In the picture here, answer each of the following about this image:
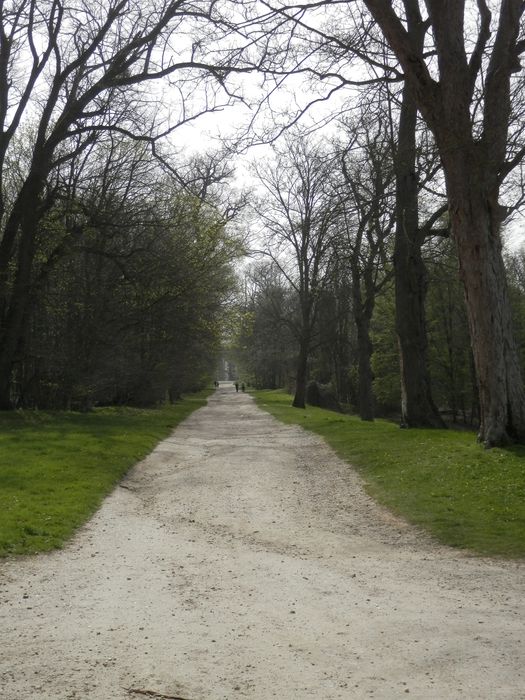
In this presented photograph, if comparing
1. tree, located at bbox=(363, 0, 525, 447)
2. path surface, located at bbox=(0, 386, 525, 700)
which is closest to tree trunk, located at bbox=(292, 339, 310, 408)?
tree, located at bbox=(363, 0, 525, 447)

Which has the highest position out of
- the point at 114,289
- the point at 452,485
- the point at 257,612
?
the point at 114,289

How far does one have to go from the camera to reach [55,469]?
38.1ft

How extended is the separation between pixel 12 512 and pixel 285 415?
20961mm

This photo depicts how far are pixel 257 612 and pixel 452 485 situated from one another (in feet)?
19.1

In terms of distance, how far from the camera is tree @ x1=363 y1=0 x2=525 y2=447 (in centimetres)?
1084

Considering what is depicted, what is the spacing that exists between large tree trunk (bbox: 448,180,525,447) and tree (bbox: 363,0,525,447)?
0.02 m

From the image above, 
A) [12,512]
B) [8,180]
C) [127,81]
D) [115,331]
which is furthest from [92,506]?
[8,180]

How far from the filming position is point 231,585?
582 centimetres

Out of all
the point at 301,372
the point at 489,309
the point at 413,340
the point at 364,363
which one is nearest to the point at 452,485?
the point at 489,309

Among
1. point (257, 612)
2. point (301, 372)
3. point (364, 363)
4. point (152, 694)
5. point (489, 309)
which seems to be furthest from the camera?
point (301, 372)

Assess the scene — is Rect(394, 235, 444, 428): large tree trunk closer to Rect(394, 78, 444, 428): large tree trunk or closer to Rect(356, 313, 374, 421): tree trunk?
Rect(394, 78, 444, 428): large tree trunk

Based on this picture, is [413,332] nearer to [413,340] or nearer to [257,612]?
[413,340]

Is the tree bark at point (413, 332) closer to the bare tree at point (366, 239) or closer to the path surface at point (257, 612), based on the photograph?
the bare tree at point (366, 239)

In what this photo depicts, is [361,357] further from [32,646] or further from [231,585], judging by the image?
[32,646]
